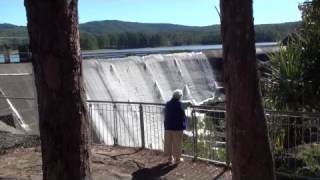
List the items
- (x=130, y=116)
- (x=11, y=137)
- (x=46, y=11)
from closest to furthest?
1. (x=46, y=11)
2. (x=11, y=137)
3. (x=130, y=116)

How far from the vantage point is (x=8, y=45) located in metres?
24.1

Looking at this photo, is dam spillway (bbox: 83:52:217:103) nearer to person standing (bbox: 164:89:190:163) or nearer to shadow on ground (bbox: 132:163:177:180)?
person standing (bbox: 164:89:190:163)

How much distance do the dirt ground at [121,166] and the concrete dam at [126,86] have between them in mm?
1735

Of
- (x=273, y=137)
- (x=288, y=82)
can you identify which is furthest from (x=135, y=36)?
(x=273, y=137)

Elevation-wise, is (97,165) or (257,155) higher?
(257,155)

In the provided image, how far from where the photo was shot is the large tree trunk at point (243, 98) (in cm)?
497

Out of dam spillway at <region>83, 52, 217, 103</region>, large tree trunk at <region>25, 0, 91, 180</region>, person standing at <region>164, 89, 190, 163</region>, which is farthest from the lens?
dam spillway at <region>83, 52, 217, 103</region>

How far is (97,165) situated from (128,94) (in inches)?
468

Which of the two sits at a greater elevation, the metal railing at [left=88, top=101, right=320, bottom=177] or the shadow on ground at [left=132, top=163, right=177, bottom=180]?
the metal railing at [left=88, top=101, right=320, bottom=177]

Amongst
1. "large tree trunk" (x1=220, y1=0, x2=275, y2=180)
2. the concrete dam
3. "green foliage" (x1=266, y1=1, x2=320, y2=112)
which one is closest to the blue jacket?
the concrete dam

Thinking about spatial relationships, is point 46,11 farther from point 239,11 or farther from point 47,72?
point 239,11

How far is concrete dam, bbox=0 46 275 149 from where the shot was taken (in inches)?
608

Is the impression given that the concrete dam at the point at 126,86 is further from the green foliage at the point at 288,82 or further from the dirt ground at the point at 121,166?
the green foliage at the point at 288,82

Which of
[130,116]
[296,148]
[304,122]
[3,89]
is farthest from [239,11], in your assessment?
[3,89]
